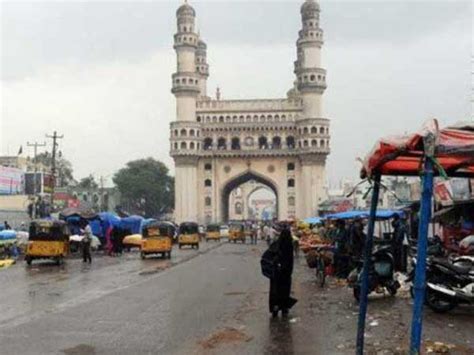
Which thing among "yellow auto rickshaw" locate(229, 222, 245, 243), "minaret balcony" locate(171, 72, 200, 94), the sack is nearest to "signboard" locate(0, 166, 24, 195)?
"yellow auto rickshaw" locate(229, 222, 245, 243)

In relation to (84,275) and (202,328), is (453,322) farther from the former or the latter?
(84,275)

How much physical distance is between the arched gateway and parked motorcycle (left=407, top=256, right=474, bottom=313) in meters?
74.8

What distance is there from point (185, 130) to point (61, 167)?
2814 centimetres

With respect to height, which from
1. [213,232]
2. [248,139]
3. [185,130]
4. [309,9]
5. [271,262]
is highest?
[309,9]

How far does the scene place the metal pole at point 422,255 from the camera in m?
5.91

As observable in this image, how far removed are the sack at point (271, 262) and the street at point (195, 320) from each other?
0.69m

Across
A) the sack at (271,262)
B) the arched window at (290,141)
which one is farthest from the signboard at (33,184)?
the sack at (271,262)

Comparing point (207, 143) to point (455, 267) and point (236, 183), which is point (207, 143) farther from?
point (455, 267)

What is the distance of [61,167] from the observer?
107 metres

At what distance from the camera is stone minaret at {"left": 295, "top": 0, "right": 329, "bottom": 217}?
86.9m

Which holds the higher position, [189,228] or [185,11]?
[185,11]

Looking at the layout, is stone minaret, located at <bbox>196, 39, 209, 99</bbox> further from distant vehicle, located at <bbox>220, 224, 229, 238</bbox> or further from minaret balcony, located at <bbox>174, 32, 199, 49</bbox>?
distant vehicle, located at <bbox>220, 224, 229, 238</bbox>

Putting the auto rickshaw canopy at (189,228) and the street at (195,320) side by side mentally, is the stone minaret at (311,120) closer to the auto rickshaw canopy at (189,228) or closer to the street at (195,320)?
the auto rickshaw canopy at (189,228)

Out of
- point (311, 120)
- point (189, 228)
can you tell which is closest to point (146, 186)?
point (311, 120)
